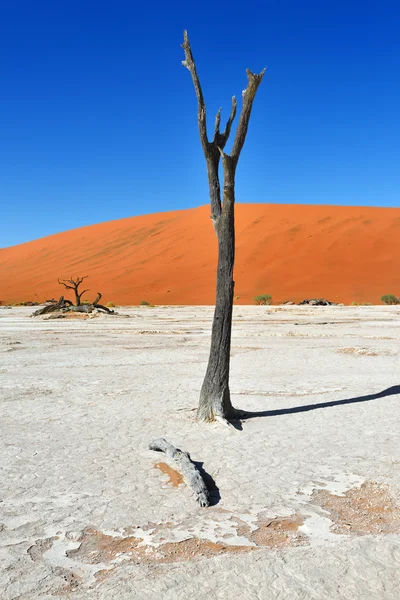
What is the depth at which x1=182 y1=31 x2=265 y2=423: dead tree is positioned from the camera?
7586mm

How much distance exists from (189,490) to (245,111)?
4954 mm

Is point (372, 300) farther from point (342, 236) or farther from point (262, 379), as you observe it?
point (262, 379)

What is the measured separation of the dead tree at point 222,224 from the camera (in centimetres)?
759

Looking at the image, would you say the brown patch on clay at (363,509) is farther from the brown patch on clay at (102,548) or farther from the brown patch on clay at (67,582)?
the brown patch on clay at (67,582)

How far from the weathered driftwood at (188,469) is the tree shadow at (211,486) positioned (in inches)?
4.0

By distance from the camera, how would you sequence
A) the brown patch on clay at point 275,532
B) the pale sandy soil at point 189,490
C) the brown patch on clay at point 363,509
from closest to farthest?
the pale sandy soil at point 189,490, the brown patch on clay at point 275,532, the brown patch on clay at point 363,509

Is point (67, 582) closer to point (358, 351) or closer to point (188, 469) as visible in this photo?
point (188, 469)

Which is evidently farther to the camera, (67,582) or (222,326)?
(222,326)

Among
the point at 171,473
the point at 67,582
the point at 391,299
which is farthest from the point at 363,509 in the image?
the point at 391,299

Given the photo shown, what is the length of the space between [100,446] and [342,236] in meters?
56.2

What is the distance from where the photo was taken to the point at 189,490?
5.06 metres

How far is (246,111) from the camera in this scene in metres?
7.61

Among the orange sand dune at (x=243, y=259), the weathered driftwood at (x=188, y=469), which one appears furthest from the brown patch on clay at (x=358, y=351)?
the orange sand dune at (x=243, y=259)

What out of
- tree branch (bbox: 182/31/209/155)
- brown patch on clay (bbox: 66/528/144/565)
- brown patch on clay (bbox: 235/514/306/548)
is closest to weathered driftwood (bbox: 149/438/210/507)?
brown patch on clay (bbox: 235/514/306/548)
